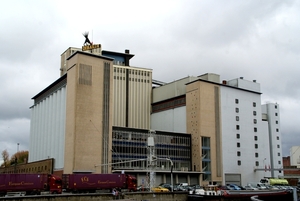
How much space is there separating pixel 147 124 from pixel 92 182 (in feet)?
189

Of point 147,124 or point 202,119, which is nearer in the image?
point 202,119

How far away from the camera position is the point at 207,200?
65.0m

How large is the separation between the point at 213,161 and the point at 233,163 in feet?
25.7

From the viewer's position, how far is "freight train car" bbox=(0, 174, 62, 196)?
200 feet

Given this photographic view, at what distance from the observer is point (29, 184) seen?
6297 cm

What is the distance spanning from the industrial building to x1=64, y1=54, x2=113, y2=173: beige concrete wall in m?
0.22

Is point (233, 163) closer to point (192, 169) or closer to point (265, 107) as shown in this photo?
point (192, 169)

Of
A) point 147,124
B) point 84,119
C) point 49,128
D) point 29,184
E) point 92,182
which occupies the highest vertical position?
point 147,124

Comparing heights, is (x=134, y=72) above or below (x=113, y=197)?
above

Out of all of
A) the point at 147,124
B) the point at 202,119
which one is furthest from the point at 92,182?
the point at 147,124

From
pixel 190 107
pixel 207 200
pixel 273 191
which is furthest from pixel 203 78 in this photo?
pixel 207 200

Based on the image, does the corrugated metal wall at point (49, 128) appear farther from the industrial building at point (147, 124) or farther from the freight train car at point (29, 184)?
the freight train car at point (29, 184)

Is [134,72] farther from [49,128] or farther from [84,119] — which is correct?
[84,119]

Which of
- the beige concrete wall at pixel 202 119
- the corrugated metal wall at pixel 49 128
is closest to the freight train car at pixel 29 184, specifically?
the corrugated metal wall at pixel 49 128
